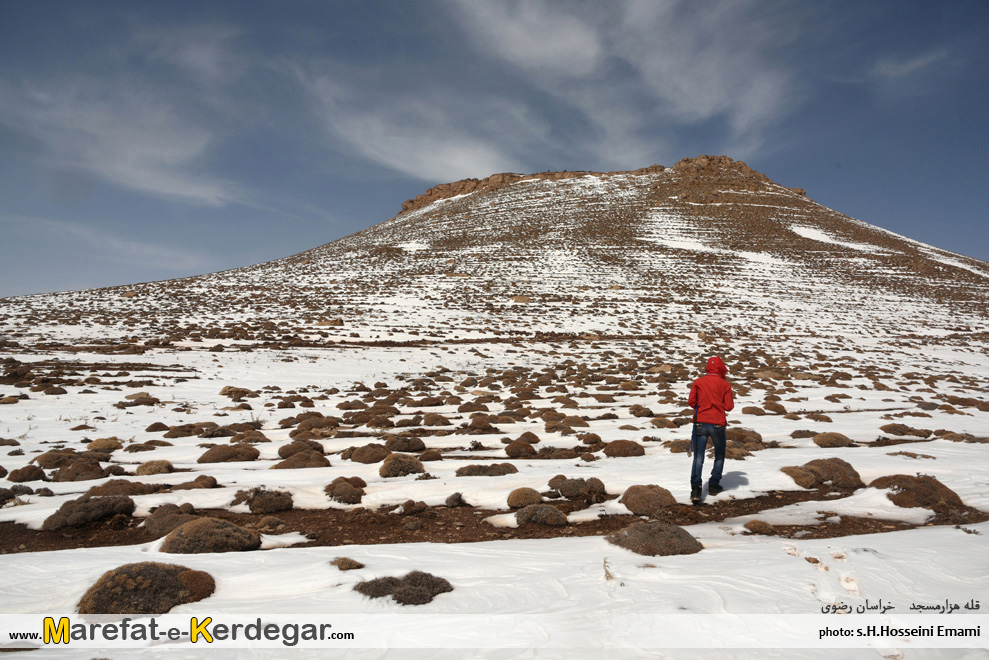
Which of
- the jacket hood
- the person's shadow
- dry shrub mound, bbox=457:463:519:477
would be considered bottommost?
the person's shadow

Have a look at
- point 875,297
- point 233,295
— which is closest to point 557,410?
point 233,295

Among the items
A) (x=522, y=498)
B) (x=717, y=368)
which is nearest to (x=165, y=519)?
(x=522, y=498)

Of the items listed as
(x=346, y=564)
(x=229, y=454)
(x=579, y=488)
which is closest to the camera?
(x=346, y=564)

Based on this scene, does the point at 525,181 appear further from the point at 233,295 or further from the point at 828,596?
the point at 828,596

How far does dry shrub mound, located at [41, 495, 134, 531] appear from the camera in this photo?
5.33m

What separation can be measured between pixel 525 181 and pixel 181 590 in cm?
8562

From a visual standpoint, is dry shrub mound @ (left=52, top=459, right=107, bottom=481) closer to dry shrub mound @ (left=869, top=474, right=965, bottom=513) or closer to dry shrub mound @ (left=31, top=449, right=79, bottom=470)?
dry shrub mound @ (left=31, top=449, right=79, bottom=470)

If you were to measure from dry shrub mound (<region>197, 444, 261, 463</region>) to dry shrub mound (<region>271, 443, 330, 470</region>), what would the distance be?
0.68m

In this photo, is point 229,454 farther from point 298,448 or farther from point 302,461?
point 302,461

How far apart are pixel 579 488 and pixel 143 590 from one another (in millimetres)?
4778

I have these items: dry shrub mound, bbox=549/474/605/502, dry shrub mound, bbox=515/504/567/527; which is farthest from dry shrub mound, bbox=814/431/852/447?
dry shrub mound, bbox=515/504/567/527

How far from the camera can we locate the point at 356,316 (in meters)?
30.9

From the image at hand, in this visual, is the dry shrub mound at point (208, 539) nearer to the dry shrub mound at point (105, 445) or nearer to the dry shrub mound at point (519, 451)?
the dry shrub mound at point (519, 451)

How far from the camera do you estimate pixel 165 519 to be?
5.24 metres
